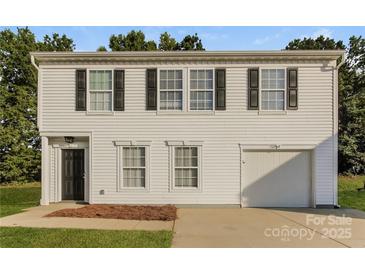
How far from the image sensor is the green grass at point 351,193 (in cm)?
1212

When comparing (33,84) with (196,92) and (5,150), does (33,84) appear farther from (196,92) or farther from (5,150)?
(196,92)

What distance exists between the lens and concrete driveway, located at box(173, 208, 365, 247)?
21.5 feet

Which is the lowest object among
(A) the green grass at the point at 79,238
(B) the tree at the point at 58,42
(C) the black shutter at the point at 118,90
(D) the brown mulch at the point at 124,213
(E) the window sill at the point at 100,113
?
(D) the brown mulch at the point at 124,213

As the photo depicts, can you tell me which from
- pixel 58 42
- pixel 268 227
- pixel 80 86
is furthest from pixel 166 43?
pixel 268 227

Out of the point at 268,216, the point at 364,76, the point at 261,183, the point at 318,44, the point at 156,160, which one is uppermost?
the point at 318,44

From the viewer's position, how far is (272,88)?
1117cm

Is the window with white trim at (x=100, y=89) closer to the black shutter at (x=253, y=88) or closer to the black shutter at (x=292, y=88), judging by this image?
the black shutter at (x=253, y=88)

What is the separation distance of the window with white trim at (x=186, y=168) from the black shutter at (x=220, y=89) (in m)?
1.76

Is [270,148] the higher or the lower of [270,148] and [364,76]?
the lower

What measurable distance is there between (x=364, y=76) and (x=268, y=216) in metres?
19.3

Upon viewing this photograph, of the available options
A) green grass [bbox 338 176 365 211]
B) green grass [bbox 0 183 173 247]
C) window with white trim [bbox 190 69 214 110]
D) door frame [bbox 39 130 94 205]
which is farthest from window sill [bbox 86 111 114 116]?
green grass [bbox 338 176 365 211]

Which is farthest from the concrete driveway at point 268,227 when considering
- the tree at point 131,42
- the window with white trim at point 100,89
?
the tree at point 131,42

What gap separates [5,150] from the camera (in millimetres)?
20453

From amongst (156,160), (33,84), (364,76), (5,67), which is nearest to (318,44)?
(364,76)
